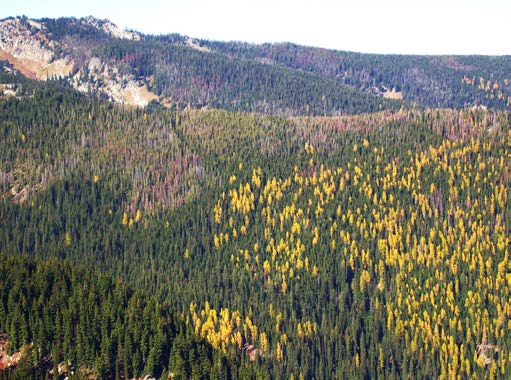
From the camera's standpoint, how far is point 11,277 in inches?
6442

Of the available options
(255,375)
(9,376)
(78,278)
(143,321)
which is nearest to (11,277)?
(78,278)

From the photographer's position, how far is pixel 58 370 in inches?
5217

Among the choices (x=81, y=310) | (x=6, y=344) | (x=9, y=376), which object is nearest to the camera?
(x=9, y=376)

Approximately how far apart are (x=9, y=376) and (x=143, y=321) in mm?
31770

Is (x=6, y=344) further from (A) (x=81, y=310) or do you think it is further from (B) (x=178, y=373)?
(B) (x=178, y=373)

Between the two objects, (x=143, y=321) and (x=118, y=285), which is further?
(x=118, y=285)

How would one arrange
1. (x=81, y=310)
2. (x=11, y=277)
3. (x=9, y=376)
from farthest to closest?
(x=11, y=277) → (x=81, y=310) → (x=9, y=376)

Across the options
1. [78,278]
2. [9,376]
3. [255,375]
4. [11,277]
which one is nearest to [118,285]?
[78,278]

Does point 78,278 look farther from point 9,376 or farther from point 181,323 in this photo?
point 9,376

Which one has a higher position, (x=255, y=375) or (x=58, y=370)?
(x=58, y=370)

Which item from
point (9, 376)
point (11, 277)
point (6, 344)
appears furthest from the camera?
point (11, 277)

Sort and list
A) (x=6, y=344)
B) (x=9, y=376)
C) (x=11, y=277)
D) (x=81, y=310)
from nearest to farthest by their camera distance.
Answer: (x=9, y=376)
(x=6, y=344)
(x=81, y=310)
(x=11, y=277)

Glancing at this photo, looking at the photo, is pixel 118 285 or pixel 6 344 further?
pixel 118 285

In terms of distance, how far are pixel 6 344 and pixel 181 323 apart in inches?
1400
